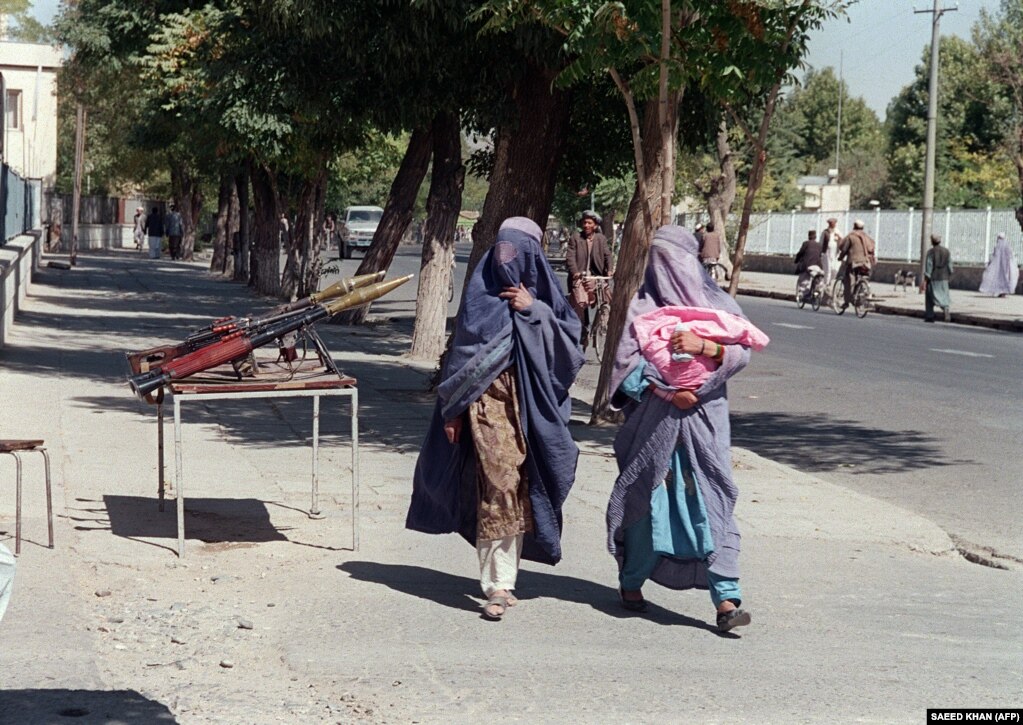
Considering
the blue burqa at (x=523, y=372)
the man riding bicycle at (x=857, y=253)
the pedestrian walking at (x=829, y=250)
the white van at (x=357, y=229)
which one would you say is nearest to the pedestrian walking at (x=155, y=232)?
the white van at (x=357, y=229)

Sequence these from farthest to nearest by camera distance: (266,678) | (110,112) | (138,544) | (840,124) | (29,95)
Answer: (840,124) → (29,95) → (110,112) → (138,544) → (266,678)

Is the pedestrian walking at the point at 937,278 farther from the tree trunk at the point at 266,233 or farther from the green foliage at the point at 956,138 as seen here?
the green foliage at the point at 956,138

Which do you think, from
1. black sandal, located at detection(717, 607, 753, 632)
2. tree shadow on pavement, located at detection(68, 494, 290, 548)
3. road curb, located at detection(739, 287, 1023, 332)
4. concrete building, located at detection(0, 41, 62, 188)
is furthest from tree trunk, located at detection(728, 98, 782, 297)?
Result: concrete building, located at detection(0, 41, 62, 188)

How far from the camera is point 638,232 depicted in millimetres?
12172

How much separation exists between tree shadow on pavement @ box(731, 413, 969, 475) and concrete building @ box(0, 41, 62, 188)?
148ft

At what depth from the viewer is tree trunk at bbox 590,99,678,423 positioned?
12.0 meters

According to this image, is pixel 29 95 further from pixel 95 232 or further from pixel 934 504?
pixel 934 504

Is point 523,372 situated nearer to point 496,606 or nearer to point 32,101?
point 496,606

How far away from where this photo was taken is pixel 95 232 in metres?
64.4

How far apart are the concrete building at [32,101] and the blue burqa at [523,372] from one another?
50.6 m

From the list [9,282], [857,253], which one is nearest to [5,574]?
[9,282]

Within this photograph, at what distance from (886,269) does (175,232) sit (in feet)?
86.8

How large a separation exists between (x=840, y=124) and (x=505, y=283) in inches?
4228

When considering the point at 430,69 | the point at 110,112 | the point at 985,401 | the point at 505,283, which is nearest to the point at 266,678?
the point at 505,283
